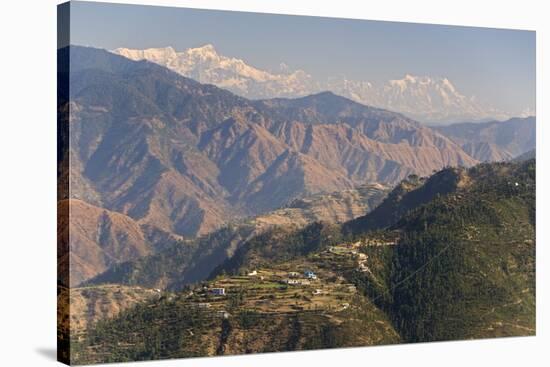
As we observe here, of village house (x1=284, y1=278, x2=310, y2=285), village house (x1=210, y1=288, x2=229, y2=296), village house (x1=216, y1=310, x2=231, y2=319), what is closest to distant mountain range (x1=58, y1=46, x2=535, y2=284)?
village house (x1=284, y1=278, x2=310, y2=285)

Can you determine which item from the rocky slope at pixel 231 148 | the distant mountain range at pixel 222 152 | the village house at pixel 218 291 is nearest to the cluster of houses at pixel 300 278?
the village house at pixel 218 291

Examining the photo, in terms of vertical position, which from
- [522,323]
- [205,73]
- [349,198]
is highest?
[205,73]

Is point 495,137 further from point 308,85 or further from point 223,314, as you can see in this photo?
point 223,314

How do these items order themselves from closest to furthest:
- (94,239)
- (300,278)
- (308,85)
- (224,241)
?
(300,278) → (308,85) → (94,239) → (224,241)

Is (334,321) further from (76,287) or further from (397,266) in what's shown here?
(76,287)

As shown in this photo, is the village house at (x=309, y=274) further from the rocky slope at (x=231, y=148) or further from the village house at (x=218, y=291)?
the rocky slope at (x=231, y=148)

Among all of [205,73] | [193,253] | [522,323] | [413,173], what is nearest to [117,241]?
[193,253]

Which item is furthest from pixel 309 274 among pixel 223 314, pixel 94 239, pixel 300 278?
pixel 94 239
